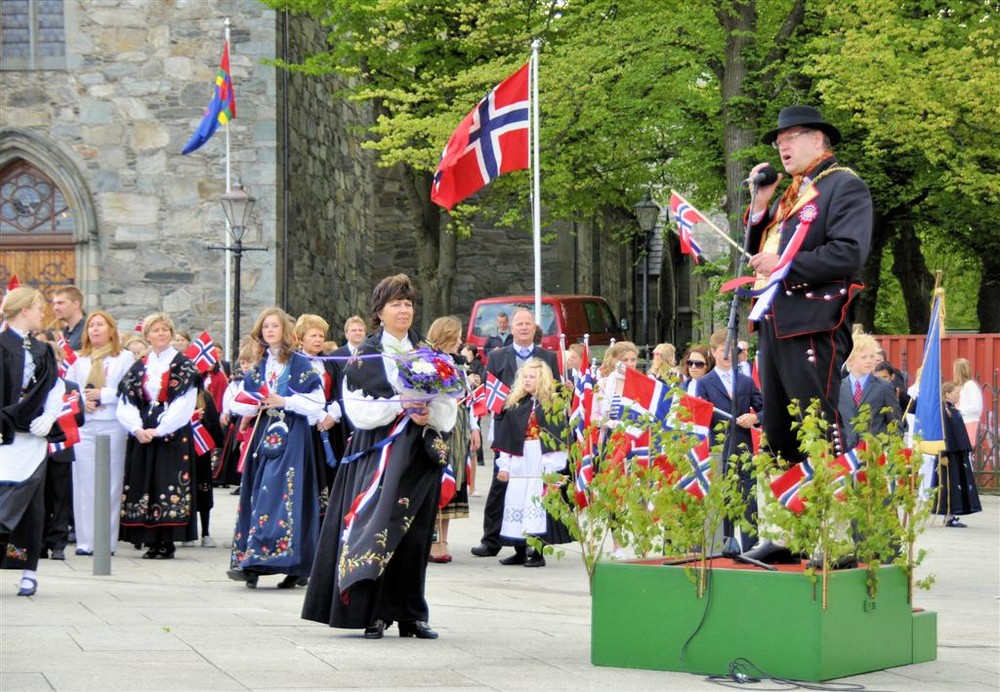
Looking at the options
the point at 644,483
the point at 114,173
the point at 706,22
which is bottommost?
the point at 644,483

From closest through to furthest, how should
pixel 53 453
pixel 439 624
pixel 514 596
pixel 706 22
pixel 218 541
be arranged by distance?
pixel 439 624 → pixel 514 596 → pixel 53 453 → pixel 218 541 → pixel 706 22

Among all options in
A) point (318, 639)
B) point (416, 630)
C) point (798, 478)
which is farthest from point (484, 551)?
point (798, 478)

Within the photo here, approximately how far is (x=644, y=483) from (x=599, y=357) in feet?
64.4

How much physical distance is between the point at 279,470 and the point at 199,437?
3.20 m

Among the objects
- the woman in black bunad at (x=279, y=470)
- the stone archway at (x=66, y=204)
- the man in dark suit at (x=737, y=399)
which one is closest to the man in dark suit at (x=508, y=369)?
the man in dark suit at (x=737, y=399)

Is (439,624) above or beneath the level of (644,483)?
beneath

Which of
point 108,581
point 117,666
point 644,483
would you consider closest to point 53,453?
point 108,581

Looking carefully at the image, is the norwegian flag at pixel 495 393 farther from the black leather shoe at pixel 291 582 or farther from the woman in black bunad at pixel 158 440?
the black leather shoe at pixel 291 582

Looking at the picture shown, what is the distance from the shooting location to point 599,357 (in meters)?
26.7

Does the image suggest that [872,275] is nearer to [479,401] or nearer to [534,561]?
[479,401]

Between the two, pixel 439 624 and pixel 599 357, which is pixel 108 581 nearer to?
pixel 439 624

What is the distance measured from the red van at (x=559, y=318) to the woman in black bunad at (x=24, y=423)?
1752 centimetres

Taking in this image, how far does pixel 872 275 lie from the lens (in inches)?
1203

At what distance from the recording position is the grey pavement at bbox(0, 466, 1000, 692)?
6.77m
